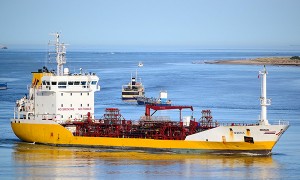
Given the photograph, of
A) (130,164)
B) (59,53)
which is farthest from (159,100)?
(130,164)

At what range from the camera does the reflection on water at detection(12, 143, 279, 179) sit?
43.0 metres

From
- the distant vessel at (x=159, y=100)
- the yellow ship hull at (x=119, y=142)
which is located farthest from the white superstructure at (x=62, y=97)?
the distant vessel at (x=159, y=100)

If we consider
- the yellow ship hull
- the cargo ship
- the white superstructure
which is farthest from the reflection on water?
the white superstructure

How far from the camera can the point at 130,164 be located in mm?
45750

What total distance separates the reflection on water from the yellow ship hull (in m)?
0.47

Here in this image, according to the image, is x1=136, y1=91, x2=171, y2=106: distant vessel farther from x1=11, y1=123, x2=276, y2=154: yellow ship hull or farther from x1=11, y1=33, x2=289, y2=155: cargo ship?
x1=11, y1=123, x2=276, y2=154: yellow ship hull

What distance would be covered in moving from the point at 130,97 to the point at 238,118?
24833 millimetres

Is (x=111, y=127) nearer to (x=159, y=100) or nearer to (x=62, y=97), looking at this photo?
(x=62, y=97)

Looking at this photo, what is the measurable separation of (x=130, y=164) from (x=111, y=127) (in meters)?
6.00

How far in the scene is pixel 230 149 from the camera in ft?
158

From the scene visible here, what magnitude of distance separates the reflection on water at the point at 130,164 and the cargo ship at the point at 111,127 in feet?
2.05

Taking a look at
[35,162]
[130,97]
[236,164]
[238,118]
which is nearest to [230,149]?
[236,164]

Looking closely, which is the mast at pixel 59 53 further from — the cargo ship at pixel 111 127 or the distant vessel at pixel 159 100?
the distant vessel at pixel 159 100

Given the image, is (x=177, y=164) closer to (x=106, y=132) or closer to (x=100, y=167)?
(x=100, y=167)
